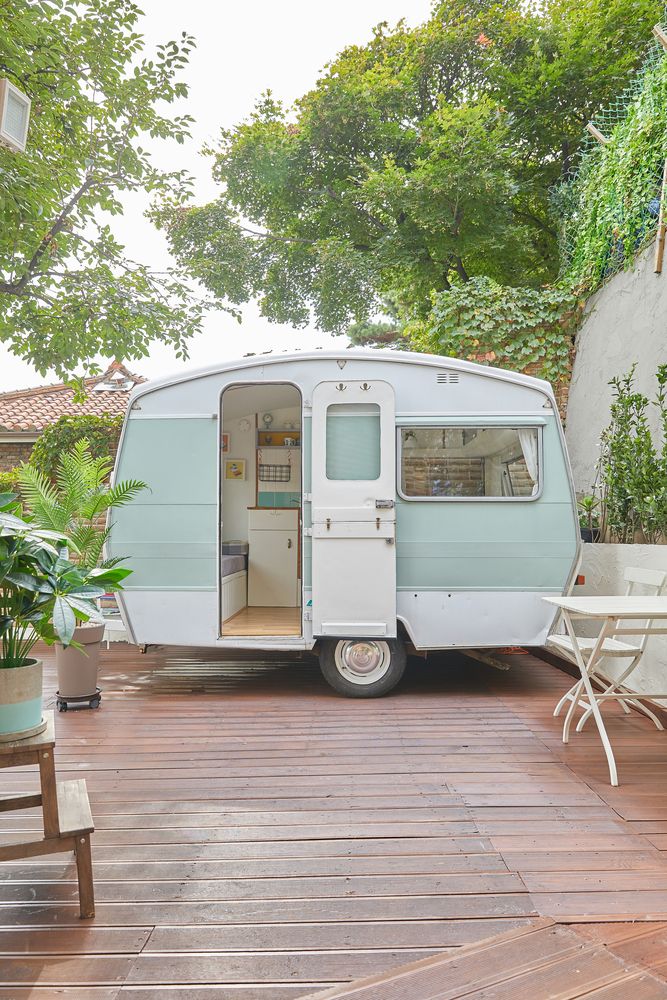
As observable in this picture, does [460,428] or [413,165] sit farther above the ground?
[413,165]

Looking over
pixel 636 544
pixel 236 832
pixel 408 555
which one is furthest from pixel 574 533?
pixel 236 832

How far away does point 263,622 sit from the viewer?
6133 millimetres

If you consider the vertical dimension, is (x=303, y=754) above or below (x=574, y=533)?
below

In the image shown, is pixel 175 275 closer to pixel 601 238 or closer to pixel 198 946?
pixel 601 238

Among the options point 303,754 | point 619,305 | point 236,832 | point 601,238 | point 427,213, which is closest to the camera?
point 236,832

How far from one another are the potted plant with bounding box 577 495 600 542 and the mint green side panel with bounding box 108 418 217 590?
2945 millimetres

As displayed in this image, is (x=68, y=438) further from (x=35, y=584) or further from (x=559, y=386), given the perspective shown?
(x=35, y=584)

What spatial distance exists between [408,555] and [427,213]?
677 centimetres

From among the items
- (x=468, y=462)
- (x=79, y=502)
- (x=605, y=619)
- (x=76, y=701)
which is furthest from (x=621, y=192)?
(x=76, y=701)

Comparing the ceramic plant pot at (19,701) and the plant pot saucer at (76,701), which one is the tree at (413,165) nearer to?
the plant pot saucer at (76,701)

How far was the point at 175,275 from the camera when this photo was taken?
10320 mm

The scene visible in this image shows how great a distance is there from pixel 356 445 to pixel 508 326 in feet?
11.2

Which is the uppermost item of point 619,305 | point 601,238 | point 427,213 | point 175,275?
point 427,213

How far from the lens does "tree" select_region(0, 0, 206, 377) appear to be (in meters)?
8.71
